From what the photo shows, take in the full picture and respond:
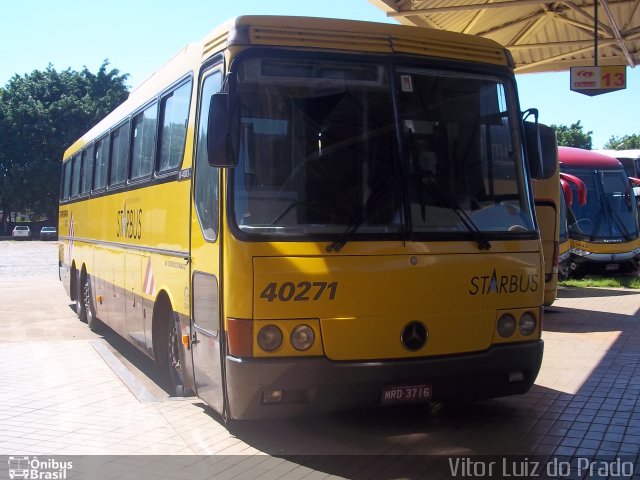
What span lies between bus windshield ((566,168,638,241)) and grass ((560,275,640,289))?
1104 millimetres

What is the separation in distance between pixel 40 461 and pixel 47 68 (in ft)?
219

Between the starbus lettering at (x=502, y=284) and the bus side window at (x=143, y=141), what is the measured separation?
3995mm

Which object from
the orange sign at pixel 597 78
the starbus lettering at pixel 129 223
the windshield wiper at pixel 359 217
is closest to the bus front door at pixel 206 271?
the windshield wiper at pixel 359 217

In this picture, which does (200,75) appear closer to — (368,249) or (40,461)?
(368,249)

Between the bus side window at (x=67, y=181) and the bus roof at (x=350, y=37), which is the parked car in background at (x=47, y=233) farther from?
the bus roof at (x=350, y=37)

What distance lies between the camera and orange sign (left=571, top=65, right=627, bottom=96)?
14.5 metres

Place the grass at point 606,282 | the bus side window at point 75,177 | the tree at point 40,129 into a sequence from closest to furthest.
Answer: the bus side window at point 75,177 < the grass at point 606,282 < the tree at point 40,129

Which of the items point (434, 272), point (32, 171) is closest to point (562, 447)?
point (434, 272)

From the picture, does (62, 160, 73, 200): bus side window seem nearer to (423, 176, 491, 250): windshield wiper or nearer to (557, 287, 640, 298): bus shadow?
(557, 287, 640, 298): bus shadow

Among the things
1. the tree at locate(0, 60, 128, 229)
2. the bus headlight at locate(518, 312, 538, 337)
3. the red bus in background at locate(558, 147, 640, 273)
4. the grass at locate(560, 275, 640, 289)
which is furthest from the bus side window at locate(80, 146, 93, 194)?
the tree at locate(0, 60, 128, 229)

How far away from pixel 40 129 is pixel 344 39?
6128 centimetres

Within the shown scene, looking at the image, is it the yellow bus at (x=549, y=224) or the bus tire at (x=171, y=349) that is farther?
the yellow bus at (x=549, y=224)

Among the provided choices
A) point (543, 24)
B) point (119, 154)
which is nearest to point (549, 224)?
point (543, 24)

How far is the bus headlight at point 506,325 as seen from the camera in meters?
6.42
